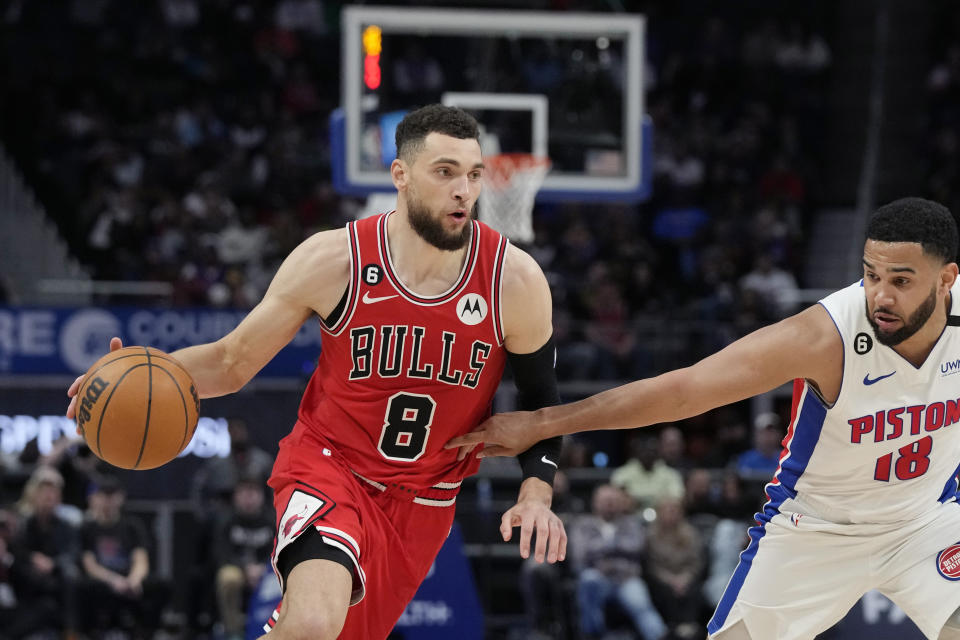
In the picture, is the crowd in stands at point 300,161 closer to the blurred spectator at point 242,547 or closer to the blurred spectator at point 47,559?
the blurred spectator at point 242,547

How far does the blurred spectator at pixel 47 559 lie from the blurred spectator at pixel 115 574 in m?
0.13

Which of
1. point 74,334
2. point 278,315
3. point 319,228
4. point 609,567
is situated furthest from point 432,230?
point 319,228

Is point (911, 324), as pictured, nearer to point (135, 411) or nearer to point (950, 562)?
point (950, 562)

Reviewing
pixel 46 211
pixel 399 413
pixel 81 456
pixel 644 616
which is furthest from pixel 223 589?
pixel 46 211

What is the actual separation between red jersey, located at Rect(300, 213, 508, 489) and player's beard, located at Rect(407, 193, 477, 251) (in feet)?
0.43

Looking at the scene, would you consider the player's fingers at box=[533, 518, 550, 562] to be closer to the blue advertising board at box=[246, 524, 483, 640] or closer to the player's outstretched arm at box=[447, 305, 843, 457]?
the player's outstretched arm at box=[447, 305, 843, 457]

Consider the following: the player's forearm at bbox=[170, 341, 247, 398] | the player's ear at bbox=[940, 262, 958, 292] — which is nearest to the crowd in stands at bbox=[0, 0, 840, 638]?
the player's forearm at bbox=[170, 341, 247, 398]

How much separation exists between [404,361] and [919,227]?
1.98m

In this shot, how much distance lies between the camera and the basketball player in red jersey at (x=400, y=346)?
5074 mm

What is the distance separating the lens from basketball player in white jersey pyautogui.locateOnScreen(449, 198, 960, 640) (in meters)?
4.99

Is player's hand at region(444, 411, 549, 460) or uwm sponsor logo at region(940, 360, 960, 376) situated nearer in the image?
uwm sponsor logo at region(940, 360, 960, 376)

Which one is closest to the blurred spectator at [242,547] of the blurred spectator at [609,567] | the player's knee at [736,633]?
the blurred spectator at [609,567]

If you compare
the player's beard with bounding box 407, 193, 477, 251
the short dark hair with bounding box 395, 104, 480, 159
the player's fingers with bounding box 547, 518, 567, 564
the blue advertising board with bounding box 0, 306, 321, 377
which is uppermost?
the short dark hair with bounding box 395, 104, 480, 159

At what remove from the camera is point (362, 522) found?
5.04 metres
